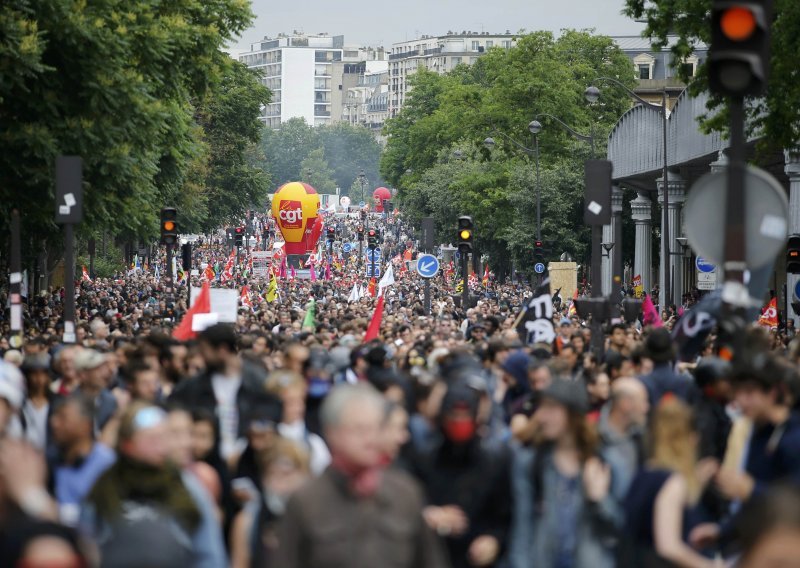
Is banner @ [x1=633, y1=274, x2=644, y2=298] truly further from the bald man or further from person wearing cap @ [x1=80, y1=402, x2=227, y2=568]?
person wearing cap @ [x1=80, y1=402, x2=227, y2=568]

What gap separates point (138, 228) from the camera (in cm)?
4144

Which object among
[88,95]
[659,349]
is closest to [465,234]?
[88,95]

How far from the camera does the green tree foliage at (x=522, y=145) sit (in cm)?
7406

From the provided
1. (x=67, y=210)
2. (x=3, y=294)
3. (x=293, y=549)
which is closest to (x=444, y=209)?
(x=3, y=294)

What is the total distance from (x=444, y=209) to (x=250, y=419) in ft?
266

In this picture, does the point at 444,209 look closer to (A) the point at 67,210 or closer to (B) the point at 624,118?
(B) the point at 624,118

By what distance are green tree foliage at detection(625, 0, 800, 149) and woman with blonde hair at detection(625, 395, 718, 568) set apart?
67.0 ft

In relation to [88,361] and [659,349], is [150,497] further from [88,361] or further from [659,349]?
[659,349]

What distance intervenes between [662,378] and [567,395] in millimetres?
4546

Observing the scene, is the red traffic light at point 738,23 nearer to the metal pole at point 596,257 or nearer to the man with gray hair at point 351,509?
the man with gray hair at point 351,509

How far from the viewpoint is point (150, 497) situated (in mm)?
7012

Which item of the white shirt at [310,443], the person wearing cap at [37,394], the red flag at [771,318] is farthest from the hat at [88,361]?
the red flag at [771,318]

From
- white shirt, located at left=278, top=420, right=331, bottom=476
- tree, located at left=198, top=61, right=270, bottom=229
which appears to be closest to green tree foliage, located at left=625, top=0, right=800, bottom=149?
white shirt, located at left=278, top=420, right=331, bottom=476

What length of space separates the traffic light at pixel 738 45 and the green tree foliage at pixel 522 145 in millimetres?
64321
